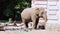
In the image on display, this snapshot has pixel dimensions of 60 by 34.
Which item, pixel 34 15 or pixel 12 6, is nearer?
pixel 34 15

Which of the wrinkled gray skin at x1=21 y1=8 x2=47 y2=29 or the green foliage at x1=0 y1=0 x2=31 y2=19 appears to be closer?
the wrinkled gray skin at x1=21 y1=8 x2=47 y2=29

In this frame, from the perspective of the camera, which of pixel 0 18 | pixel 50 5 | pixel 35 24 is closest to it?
pixel 35 24

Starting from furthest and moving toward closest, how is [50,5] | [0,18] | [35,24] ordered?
1. [0,18]
2. [50,5]
3. [35,24]

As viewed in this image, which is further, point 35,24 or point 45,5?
point 45,5

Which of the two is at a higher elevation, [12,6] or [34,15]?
[34,15]

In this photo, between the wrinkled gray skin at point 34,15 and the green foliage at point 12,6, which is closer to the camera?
the wrinkled gray skin at point 34,15

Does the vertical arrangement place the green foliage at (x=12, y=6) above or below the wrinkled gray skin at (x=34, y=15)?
below

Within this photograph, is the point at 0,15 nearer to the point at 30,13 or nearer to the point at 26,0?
the point at 26,0

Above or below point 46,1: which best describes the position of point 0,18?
below

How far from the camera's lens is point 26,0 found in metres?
17.9

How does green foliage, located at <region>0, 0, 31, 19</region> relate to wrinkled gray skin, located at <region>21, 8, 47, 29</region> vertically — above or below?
below

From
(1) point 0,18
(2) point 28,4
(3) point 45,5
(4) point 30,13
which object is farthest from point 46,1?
(1) point 0,18

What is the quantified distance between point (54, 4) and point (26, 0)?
7.79 m

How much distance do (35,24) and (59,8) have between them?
17.7ft
